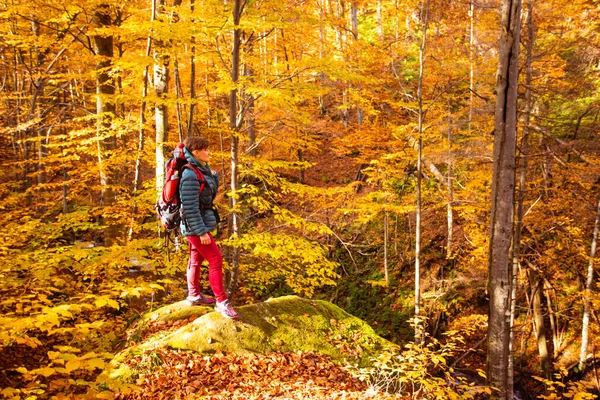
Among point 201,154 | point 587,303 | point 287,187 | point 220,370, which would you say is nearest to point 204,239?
point 201,154

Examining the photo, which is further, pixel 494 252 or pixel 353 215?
pixel 353 215

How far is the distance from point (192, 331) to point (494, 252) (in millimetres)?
4309

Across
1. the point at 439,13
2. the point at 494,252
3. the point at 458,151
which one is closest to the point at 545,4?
the point at 439,13

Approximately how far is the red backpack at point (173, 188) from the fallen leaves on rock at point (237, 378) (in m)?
1.50

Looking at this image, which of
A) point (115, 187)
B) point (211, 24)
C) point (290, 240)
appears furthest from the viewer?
point (115, 187)

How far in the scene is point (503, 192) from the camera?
5.07 metres

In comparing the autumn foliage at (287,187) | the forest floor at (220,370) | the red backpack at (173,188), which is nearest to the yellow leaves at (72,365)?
the autumn foliage at (287,187)

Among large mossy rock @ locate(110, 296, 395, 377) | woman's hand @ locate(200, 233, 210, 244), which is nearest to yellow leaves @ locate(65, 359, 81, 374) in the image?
large mossy rock @ locate(110, 296, 395, 377)

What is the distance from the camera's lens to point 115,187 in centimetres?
832

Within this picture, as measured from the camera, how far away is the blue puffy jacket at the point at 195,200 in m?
4.09

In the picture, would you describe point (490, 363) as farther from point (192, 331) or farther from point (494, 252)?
point (192, 331)

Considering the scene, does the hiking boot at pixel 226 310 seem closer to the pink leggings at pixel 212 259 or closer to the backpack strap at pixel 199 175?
the pink leggings at pixel 212 259

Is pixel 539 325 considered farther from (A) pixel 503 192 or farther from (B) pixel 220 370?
(B) pixel 220 370

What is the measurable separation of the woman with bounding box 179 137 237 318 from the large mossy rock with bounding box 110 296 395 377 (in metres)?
0.26
